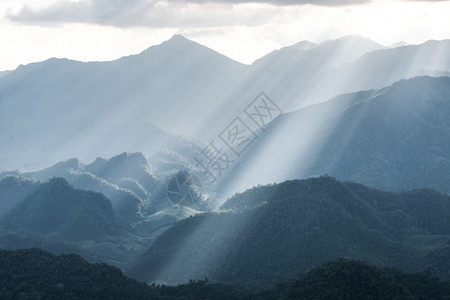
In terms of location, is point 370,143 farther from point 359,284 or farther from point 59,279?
point 59,279

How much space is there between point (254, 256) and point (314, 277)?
22979mm

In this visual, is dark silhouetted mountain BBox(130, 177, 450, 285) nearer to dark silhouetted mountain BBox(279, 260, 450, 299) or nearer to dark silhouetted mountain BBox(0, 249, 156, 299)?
dark silhouetted mountain BBox(279, 260, 450, 299)

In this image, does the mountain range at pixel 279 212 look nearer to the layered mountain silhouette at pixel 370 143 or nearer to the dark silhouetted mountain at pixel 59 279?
the dark silhouetted mountain at pixel 59 279

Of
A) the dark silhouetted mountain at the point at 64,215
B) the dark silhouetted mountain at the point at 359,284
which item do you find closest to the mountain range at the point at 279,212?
the dark silhouetted mountain at the point at 359,284

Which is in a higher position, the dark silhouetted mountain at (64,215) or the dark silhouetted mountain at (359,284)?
the dark silhouetted mountain at (64,215)

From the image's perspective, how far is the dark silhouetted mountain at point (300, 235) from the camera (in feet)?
242

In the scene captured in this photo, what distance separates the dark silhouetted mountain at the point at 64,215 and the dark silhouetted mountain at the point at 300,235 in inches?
1199

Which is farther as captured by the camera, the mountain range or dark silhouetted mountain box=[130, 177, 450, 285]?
dark silhouetted mountain box=[130, 177, 450, 285]

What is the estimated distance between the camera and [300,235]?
77250 millimetres

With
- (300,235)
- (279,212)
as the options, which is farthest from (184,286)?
(279,212)

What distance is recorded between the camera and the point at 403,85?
16088 centimetres

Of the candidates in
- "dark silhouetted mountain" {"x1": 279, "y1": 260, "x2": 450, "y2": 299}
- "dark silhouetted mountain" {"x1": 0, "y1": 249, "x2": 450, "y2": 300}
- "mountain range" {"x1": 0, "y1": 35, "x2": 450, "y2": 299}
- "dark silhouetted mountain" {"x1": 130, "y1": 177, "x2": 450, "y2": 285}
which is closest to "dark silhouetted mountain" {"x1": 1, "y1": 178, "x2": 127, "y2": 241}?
"mountain range" {"x1": 0, "y1": 35, "x2": 450, "y2": 299}

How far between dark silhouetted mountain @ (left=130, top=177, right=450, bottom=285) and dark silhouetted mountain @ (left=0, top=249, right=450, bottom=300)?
11.1 metres

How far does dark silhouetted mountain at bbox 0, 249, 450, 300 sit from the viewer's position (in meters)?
51.9
